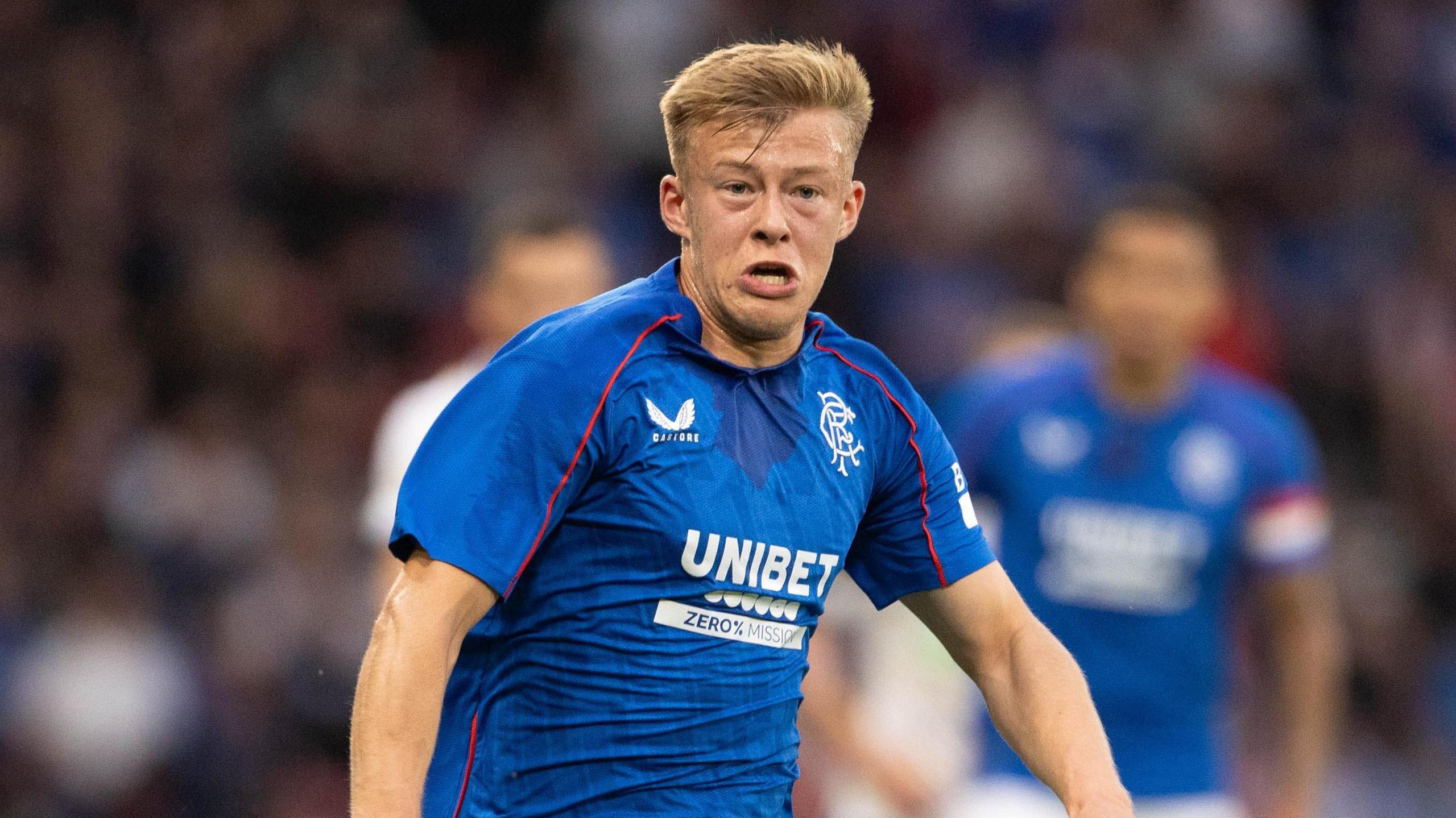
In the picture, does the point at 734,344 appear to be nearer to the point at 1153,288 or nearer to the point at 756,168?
the point at 756,168

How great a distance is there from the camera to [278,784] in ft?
29.0

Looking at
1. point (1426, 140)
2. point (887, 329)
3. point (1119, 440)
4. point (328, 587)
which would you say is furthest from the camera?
point (1426, 140)

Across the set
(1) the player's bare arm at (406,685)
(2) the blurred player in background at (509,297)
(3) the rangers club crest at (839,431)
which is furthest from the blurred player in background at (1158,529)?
(1) the player's bare arm at (406,685)

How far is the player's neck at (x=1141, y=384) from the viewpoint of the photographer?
20.7ft

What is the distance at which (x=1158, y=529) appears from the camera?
6.14m

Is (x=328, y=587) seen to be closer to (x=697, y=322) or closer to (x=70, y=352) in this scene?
(x=70, y=352)

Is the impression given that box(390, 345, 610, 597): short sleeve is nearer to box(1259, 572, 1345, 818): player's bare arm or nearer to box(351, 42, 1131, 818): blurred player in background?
box(351, 42, 1131, 818): blurred player in background

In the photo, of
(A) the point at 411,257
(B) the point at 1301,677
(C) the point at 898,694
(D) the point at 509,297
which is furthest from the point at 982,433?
(A) the point at 411,257

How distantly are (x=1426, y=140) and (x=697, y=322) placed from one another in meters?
9.78

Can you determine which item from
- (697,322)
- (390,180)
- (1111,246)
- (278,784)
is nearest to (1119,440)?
(1111,246)

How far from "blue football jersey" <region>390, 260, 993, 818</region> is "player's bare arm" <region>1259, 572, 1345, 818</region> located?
3438mm

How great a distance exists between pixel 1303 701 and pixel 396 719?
4241 mm

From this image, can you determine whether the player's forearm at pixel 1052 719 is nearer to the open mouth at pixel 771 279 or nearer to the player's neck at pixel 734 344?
the player's neck at pixel 734 344

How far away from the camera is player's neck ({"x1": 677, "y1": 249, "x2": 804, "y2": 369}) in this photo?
3203mm
